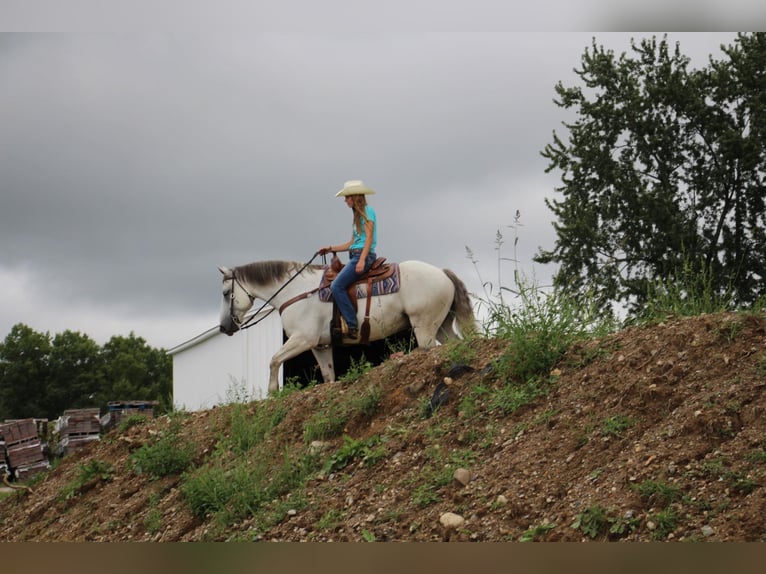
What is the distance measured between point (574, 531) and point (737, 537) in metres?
0.72

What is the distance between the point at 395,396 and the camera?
643 centimetres

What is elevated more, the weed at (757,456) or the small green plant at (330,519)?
the weed at (757,456)

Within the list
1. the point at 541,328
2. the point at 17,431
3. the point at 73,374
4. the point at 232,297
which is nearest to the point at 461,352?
the point at 541,328

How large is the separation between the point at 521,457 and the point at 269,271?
601 centimetres

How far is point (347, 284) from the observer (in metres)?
9.63

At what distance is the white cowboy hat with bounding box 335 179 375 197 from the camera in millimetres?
9203

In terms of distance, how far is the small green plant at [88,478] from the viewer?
25.2ft

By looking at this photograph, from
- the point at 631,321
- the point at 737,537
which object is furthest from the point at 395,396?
A: the point at 737,537

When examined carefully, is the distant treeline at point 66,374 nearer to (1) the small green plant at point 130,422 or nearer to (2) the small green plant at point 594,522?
(1) the small green plant at point 130,422

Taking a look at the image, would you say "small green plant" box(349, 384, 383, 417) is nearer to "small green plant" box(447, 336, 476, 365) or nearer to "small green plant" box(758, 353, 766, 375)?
"small green plant" box(447, 336, 476, 365)

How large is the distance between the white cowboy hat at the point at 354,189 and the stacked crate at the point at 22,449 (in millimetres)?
9783

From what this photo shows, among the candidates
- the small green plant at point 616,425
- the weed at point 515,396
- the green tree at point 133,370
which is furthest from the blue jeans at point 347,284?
the green tree at point 133,370

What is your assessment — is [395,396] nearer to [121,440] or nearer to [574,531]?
[574,531]

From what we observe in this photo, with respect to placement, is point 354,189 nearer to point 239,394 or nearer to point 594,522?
point 239,394
